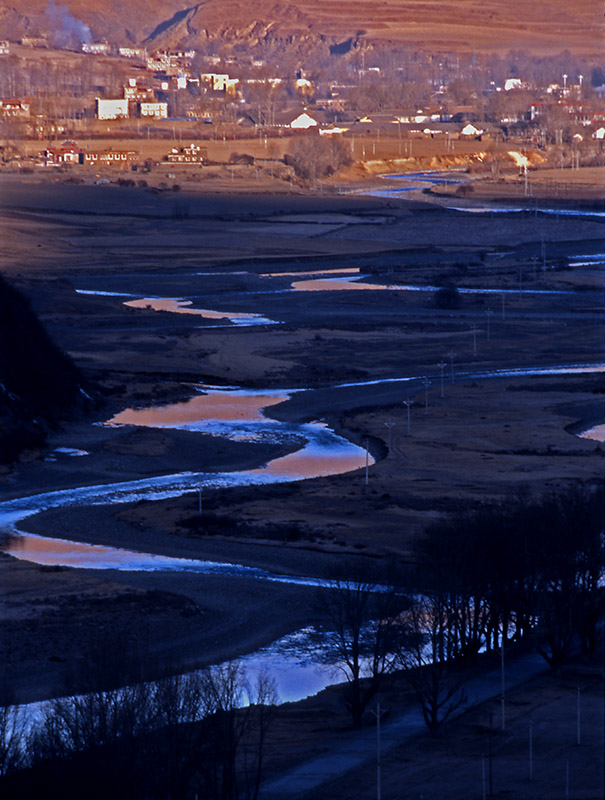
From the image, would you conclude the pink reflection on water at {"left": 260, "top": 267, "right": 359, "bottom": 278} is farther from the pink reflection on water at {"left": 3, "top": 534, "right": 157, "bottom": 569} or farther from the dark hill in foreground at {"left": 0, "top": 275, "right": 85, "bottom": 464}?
the pink reflection on water at {"left": 3, "top": 534, "right": 157, "bottom": 569}

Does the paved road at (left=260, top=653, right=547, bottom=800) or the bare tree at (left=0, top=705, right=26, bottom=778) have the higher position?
the bare tree at (left=0, top=705, right=26, bottom=778)

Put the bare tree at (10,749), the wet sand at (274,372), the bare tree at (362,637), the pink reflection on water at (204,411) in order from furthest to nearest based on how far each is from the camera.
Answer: the pink reflection on water at (204,411)
the wet sand at (274,372)
the bare tree at (362,637)
the bare tree at (10,749)

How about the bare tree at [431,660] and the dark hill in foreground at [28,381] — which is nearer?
the bare tree at [431,660]

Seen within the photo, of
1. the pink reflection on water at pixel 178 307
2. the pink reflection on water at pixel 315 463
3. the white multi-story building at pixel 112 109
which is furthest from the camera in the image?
the white multi-story building at pixel 112 109

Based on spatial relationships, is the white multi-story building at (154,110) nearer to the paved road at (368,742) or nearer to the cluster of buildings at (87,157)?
the cluster of buildings at (87,157)

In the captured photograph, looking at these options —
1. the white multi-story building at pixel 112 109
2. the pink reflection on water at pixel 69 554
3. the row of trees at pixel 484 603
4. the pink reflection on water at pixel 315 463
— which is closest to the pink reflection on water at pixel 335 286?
the pink reflection on water at pixel 315 463

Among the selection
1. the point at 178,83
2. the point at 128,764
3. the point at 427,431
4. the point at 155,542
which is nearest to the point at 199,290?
the point at 427,431

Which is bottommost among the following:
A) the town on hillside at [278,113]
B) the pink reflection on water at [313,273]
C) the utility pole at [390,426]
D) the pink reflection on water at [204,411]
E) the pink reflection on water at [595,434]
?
the pink reflection on water at [204,411]

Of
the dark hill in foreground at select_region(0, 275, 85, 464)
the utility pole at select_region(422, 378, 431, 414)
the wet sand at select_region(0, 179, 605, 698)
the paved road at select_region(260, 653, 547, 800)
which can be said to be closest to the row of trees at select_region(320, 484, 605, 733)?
the paved road at select_region(260, 653, 547, 800)
